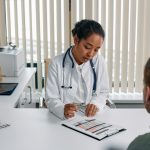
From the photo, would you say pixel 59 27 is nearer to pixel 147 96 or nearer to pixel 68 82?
pixel 68 82

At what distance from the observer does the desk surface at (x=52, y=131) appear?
4.56ft

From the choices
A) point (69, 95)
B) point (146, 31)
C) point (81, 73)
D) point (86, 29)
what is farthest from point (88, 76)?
point (146, 31)

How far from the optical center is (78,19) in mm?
3170

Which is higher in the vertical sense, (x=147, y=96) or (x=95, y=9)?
(x=95, y=9)

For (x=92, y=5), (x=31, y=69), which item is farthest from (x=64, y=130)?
(x=92, y=5)

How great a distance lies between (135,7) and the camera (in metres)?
3.12

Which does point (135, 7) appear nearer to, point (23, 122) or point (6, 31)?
point (6, 31)

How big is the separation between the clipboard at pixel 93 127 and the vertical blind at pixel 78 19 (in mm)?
1625

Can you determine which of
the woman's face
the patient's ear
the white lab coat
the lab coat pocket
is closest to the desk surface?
the white lab coat

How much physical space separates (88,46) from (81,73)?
A: 0.22 meters

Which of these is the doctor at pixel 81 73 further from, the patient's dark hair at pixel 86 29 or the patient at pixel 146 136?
the patient at pixel 146 136

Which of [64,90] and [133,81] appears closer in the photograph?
[64,90]

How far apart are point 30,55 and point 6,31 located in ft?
1.15

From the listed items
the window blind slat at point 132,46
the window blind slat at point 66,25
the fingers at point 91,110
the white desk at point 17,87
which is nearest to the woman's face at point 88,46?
the fingers at point 91,110
